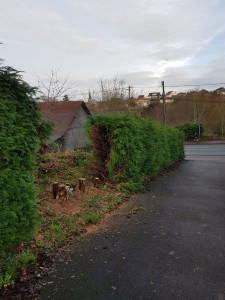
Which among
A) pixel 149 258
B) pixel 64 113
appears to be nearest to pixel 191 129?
pixel 64 113

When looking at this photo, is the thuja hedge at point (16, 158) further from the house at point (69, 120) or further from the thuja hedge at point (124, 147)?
the house at point (69, 120)

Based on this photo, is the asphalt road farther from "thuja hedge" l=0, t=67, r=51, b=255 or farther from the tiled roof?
the tiled roof

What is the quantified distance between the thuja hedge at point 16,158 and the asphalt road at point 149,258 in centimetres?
76

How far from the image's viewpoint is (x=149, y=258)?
3.39 metres

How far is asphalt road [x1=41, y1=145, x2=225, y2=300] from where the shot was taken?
268 centimetres

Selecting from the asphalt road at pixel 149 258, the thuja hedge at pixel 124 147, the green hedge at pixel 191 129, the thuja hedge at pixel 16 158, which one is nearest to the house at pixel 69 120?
the thuja hedge at pixel 124 147

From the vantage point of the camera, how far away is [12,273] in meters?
2.85

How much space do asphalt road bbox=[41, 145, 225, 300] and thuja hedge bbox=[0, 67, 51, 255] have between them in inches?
29.7

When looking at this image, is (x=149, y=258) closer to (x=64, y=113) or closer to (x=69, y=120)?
(x=69, y=120)

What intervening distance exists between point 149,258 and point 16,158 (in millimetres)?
2304

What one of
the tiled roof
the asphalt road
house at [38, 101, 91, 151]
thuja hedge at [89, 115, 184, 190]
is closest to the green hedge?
house at [38, 101, 91, 151]

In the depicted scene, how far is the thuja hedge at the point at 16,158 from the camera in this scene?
9.43ft

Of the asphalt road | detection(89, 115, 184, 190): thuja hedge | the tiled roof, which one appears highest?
the tiled roof

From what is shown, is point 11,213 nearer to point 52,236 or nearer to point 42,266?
point 42,266
